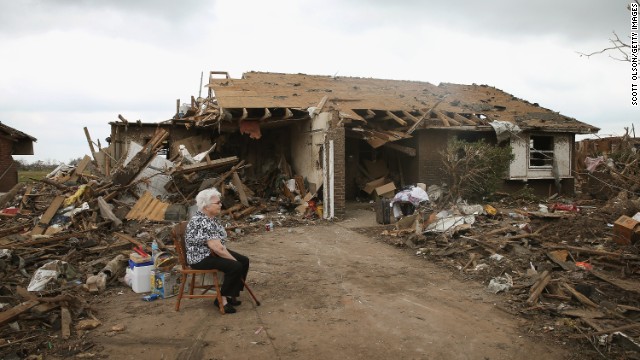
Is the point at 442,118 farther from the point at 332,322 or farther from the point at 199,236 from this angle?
the point at 199,236

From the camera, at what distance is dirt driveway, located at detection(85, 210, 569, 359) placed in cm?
414

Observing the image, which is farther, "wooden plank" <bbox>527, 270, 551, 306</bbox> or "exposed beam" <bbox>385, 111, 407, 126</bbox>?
"exposed beam" <bbox>385, 111, 407, 126</bbox>

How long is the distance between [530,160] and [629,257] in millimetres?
10196

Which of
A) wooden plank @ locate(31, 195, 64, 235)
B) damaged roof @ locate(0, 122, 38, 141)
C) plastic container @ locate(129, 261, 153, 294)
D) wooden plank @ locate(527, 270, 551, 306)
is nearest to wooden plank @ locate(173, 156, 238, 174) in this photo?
wooden plank @ locate(31, 195, 64, 235)

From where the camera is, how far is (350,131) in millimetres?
14031

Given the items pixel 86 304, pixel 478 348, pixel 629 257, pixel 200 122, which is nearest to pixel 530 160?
pixel 629 257

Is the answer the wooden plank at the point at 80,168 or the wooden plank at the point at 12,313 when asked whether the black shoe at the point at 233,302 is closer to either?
the wooden plank at the point at 12,313

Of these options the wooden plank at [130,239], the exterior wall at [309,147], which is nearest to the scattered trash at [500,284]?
the wooden plank at [130,239]

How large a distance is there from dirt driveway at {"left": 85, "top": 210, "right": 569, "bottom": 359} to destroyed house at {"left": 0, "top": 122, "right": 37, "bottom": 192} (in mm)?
18053

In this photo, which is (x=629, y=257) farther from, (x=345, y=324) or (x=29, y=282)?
(x=29, y=282)

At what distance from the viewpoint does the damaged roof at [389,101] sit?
44.6ft

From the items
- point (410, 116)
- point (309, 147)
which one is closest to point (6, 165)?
point (309, 147)

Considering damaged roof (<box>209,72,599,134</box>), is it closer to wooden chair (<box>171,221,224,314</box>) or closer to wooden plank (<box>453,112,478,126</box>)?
wooden plank (<box>453,112,478,126</box>)

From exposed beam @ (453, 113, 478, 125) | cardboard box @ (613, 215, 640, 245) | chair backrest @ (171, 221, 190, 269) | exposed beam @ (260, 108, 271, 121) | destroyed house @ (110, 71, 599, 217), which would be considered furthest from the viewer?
exposed beam @ (453, 113, 478, 125)
